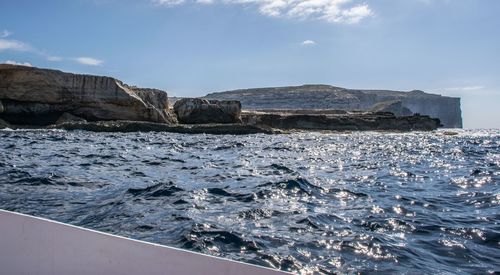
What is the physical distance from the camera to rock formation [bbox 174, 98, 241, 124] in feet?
171

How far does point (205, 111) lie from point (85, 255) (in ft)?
164

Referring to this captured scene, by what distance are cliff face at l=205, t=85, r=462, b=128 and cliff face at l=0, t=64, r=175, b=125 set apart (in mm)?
104350

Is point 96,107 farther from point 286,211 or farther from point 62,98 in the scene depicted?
point 286,211

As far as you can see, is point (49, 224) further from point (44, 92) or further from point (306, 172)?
point (44, 92)

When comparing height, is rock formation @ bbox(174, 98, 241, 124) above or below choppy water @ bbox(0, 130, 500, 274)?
above

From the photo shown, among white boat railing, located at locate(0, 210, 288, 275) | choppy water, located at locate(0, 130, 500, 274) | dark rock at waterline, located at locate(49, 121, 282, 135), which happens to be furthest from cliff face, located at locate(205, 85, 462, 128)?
white boat railing, located at locate(0, 210, 288, 275)

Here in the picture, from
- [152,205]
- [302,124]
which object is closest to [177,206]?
[152,205]

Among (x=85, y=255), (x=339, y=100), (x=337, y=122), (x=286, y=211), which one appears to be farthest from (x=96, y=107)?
(x=339, y=100)

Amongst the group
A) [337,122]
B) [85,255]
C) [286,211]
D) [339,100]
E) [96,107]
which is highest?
[339,100]

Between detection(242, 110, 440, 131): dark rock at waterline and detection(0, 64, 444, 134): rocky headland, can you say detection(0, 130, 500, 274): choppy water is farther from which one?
detection(242, 110, 440, 131): dark rock at waterline

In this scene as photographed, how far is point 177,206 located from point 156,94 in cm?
4571

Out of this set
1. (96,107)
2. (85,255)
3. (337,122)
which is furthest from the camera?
(337,122)

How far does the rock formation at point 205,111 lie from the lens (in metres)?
52.0

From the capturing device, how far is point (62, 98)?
43.2 meters
